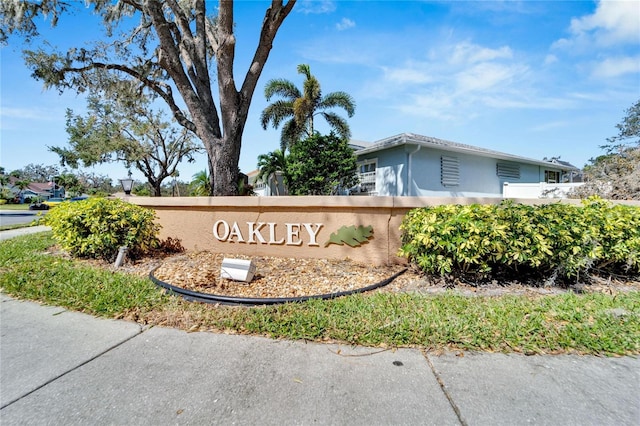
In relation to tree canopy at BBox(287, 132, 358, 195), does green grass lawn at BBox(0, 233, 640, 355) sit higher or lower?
lower

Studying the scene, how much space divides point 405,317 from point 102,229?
502cm

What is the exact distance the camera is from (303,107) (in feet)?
53.9

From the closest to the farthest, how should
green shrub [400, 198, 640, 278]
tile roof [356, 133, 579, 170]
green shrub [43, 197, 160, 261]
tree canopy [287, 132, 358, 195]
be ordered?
green shrub [400, 198, 640, 278], green shrub [43, 197, 160, 261], tile roof [356, 133, 579, 170], tree canopy [287, 132, 358, 195]

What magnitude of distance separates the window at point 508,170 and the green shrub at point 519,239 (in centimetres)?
1096

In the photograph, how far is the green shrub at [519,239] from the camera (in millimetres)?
3768

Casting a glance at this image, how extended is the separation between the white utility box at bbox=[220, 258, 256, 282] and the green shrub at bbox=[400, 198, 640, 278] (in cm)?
215

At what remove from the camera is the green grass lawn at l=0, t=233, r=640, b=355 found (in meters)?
2.62

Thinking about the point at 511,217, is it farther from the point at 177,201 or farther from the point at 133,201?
the point at 133,201

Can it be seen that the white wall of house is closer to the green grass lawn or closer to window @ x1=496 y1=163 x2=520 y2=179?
window @ x1=496 y1=163 x2=520 y2=179

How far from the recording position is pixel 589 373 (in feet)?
7.31

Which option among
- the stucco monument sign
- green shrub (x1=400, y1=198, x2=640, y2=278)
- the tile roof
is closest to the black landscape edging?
green shrub (x1=400, y1=198, x2=640, y2=278)

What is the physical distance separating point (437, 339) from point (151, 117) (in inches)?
800

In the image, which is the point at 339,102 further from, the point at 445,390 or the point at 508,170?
the point at 445,390

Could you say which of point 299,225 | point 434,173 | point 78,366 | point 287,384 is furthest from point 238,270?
point 434,173
